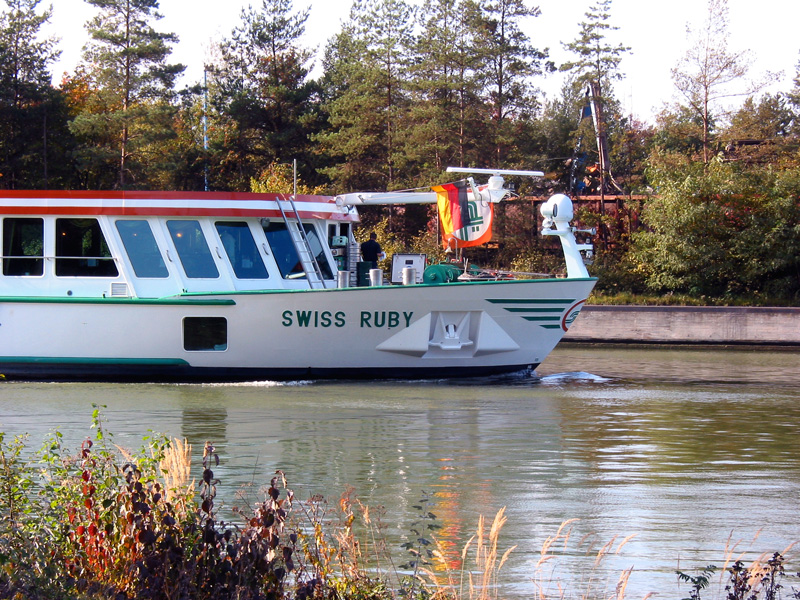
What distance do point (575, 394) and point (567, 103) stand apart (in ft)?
155

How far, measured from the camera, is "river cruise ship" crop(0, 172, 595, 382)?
14336 mm

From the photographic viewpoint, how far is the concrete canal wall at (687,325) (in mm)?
23062


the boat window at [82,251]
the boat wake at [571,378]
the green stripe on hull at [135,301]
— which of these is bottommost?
the boat wake at [571,378]

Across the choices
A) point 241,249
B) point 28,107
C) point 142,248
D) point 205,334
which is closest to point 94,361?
point 205,334

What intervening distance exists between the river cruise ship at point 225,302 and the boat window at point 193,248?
0.05 feet

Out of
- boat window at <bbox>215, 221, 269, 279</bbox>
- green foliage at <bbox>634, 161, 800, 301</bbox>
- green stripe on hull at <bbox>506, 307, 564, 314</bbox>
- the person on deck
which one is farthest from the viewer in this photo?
green foliage at <bbox>634, 161, 800, 301</bbox>

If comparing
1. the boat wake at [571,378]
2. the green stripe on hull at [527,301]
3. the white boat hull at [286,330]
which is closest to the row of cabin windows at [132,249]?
the white boat hull at [286,330]

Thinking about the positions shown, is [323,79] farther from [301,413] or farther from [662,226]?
[301,413]

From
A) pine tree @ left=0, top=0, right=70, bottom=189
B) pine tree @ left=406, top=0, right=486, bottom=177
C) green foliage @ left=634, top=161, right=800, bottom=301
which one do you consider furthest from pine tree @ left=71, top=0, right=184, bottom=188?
green foliage @ left=634, top=161, right=800, bottom=301

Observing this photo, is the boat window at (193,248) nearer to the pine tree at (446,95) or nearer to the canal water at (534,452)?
the canal water at (534,452)

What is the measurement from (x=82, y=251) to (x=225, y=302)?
2.47 metres

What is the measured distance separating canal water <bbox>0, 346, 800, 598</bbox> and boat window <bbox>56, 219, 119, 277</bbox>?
5.62 feet

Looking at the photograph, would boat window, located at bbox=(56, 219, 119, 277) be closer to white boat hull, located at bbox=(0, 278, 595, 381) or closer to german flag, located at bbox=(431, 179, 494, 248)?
white boat hull, located at bbox=(0, 278, 595, 381)

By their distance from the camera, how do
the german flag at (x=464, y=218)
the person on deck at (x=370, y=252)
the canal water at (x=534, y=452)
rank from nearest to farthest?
1. the canal water at (x=534, y=452)
2. the german flag at (x=464, y=218)
3. the person on deck at (x=370, y=252)
